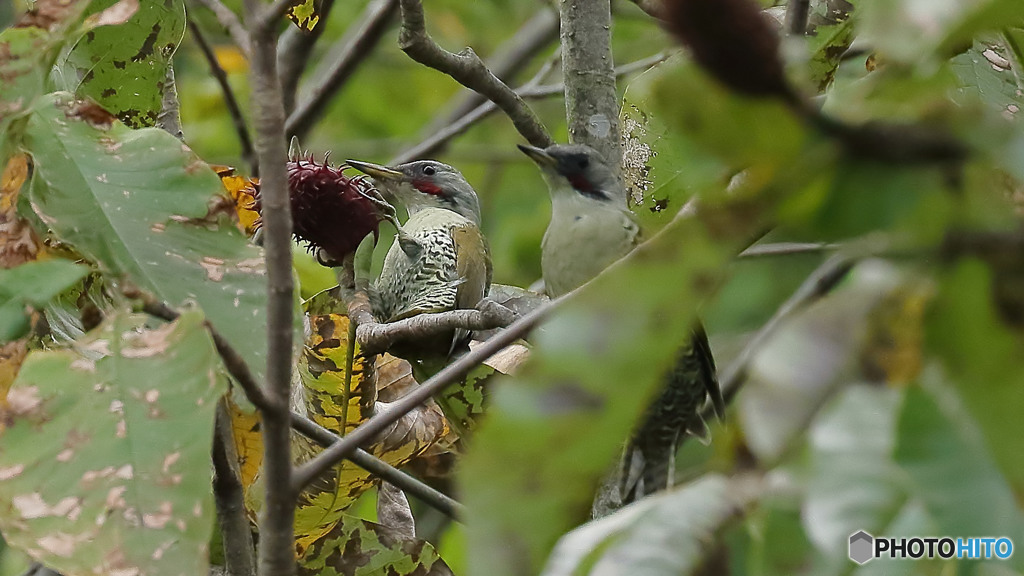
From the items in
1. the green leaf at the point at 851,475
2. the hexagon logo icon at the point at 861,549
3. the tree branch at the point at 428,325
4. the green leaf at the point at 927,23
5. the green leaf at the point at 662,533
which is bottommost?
the tree branch at the point at 428,325

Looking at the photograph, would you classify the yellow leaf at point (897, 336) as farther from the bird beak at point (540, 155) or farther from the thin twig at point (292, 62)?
the thin twig at point (292, 62)

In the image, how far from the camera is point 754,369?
71 centimetres

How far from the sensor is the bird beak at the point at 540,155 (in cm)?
→ 278

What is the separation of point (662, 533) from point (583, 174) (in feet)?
6.59

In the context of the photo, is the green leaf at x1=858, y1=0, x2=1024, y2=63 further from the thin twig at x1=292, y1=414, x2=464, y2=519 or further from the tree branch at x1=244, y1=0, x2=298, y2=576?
the thin twig at x1=292, y1=414, x2=464, y2=519

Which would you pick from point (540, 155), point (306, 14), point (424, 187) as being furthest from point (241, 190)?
point (424, 187)

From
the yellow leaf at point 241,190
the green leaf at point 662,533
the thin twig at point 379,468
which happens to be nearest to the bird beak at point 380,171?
the yellow leaf at point 241,190

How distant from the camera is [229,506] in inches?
82.4

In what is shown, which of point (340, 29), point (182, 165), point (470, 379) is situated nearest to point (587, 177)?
point (470, 379)

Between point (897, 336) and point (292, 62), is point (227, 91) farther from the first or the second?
point (897, 336)

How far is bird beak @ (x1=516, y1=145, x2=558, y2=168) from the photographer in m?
2.78

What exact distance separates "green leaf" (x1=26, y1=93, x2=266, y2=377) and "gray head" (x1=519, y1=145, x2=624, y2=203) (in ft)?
4.27

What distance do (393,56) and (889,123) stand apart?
578cm

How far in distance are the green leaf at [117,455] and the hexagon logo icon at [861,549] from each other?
0.63m
